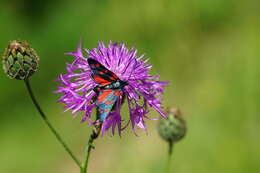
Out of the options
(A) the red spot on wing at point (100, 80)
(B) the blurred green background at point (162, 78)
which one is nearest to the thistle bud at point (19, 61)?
(A) the red spot on wing at point (100, 80)

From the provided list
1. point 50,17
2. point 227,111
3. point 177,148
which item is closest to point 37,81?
point 50,17

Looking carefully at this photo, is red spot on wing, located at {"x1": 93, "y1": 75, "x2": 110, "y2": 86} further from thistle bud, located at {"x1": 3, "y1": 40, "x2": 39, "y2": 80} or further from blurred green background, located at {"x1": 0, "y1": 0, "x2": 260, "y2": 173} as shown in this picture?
blurred green background, located at {"x1": 0, "y1": 0, "x2": 260, "y2": 173}

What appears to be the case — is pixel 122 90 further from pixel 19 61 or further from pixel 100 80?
pixel 19 61

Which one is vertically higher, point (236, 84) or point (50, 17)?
point (50, 17)

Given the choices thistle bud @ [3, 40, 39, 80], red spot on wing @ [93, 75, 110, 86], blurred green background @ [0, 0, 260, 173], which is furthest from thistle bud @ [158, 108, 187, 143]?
blurred green background @ [0, 0, 260, 173]

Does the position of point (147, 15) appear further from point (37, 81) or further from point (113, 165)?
point (113, 165)

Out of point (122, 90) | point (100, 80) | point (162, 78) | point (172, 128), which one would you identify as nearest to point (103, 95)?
point (100, 80)
